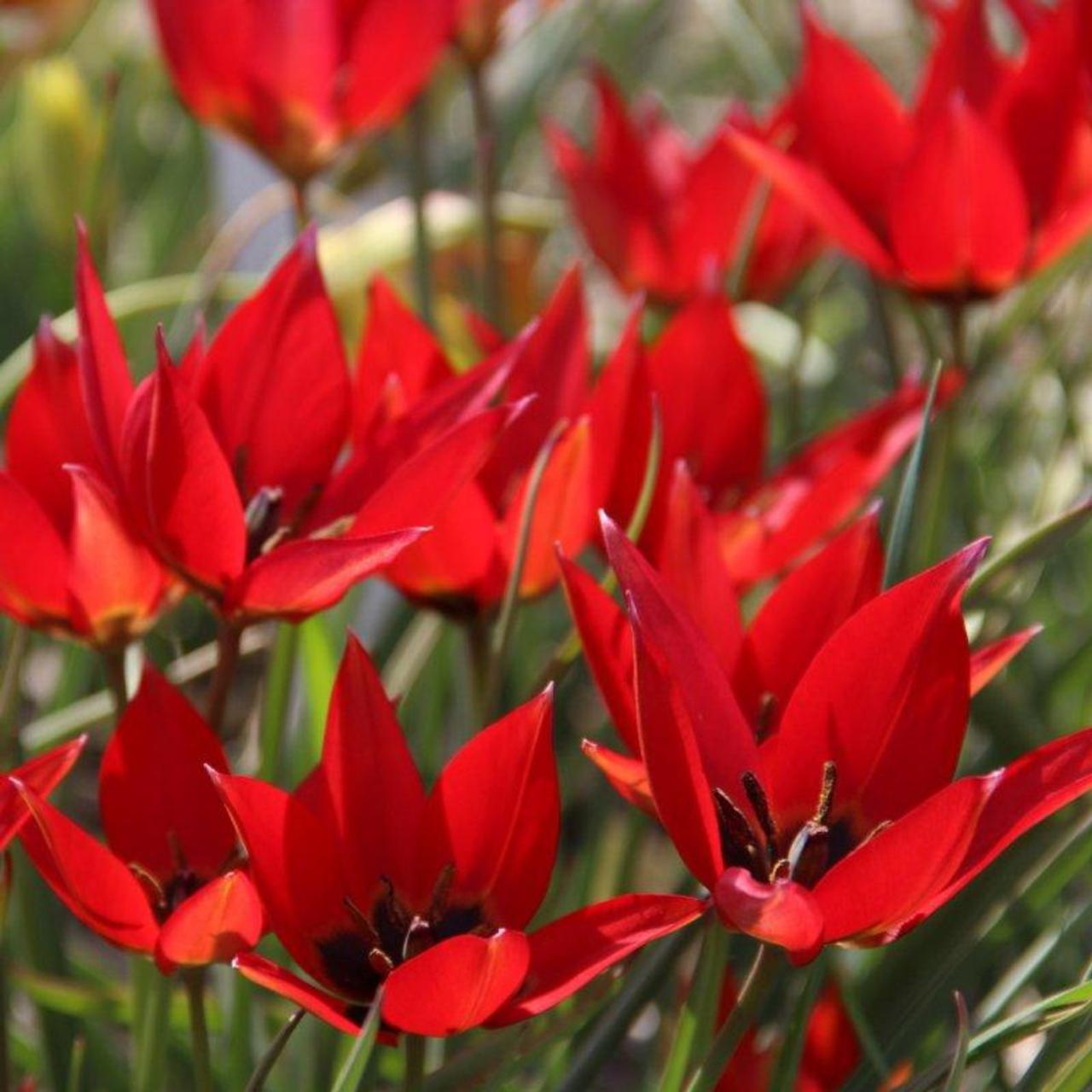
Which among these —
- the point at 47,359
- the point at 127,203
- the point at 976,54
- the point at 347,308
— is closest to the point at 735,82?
the point at 127,203

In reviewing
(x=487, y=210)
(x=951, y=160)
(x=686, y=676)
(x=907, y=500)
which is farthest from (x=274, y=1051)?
(x=487, y=210)

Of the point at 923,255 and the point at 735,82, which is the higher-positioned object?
the point at 923,255

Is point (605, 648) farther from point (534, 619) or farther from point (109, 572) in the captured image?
point (534, 619)

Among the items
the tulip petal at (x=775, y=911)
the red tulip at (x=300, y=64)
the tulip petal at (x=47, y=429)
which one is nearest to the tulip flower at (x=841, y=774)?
the tulip petal at (x=775, y=911)

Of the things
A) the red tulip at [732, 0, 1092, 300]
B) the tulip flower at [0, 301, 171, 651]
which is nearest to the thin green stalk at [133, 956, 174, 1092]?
the tulip flower at [0, 301, 171, 651]

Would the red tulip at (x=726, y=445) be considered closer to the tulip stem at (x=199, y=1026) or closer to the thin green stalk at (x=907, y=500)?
the thin green stalk at (x=907, y=500)

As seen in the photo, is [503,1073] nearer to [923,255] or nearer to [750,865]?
[750,865]
